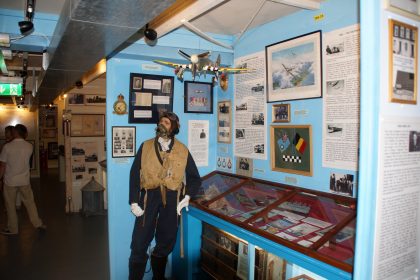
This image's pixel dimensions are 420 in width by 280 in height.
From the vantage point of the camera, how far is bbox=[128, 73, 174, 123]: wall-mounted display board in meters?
3.71

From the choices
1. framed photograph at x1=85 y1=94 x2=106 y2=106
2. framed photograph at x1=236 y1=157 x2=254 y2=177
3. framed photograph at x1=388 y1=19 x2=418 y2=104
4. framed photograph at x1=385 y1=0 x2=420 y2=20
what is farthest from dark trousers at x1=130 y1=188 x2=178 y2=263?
framed photograph at x1=85 y1=94 x2=106 y2=106

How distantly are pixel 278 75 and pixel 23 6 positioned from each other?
2552 millimetres

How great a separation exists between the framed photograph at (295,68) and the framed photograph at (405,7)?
4.23 feet

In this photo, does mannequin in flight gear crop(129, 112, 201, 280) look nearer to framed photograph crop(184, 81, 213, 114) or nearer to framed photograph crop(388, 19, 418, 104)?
framed photograph crop(184, 81, 213, 114)

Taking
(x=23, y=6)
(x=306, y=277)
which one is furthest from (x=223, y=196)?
(x=23, y=6)

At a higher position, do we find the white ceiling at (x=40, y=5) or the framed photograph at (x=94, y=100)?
the white ceiling at (x=40, y=5)

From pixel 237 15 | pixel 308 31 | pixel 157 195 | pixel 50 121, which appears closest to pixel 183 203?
pixel 157 195

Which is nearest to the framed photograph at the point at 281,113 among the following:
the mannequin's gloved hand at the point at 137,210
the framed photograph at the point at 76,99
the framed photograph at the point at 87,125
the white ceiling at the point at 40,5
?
the mannequin's gloved hand at the point at 137,210

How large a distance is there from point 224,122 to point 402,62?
9.02 feet

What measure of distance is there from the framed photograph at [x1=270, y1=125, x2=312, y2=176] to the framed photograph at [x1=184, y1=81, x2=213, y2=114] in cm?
115

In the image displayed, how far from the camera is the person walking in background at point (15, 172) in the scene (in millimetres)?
5355

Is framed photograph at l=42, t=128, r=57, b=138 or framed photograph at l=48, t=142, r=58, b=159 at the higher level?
framed photograph at l=42, t=128, r=57, b=138

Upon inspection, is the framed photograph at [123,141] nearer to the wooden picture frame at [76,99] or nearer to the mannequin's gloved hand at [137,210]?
the mannequin's gloved hand at [137,210]

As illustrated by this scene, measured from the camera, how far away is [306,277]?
94.6 inches
